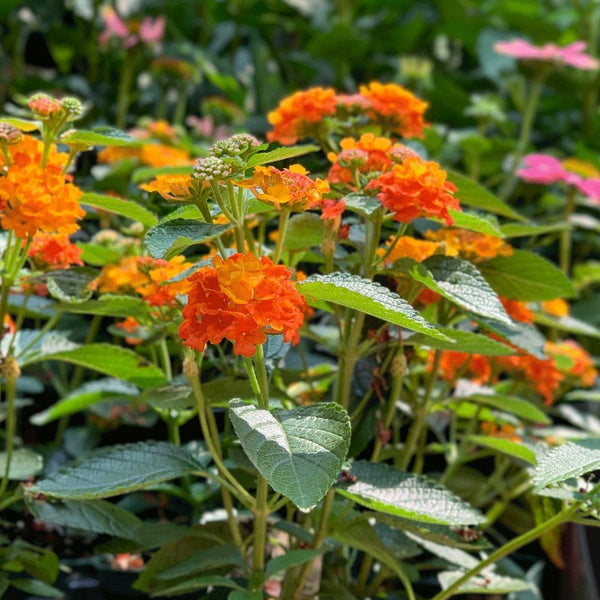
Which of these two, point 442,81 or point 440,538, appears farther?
point 442,81

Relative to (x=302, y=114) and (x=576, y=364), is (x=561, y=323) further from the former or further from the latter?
(x=302, y=114)

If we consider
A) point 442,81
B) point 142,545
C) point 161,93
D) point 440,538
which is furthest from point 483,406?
point 161,93

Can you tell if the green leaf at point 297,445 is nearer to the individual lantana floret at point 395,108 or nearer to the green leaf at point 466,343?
the green leaf at point 466,343

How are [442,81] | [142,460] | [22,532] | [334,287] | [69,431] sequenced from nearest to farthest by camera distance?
[334,287] < [142,460] < [22,532] < [69,431] < [442,81]

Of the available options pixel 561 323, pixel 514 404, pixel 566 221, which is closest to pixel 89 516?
pixel 514 404

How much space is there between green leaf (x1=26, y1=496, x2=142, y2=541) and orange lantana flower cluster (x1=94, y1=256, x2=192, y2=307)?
19 centimetres

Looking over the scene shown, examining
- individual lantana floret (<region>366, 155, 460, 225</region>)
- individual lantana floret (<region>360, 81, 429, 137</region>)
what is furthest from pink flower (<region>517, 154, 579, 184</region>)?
individual lantana floret (<region>366, 155, 460, 225</region>)

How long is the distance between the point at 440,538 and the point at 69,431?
585mm

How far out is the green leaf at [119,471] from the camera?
66 cm

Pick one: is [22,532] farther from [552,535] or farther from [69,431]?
[552,535]

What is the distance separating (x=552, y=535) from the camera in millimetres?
1109

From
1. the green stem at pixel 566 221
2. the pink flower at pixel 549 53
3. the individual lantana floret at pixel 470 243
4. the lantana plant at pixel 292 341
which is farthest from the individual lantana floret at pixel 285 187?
the pink flower at pixel 549 53

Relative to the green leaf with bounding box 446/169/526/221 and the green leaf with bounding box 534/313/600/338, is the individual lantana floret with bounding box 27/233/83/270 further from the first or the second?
the green leaf with bounding box 534/313/600/338

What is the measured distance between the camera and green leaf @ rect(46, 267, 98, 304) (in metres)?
0.76
